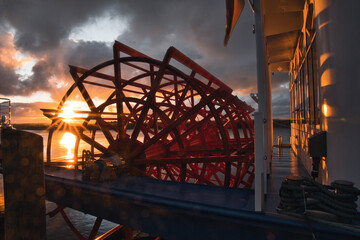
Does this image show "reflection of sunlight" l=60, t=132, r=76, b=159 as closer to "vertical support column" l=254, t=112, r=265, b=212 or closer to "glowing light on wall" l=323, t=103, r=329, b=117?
"vertical support column" l=254, t=112, r=265, b=212

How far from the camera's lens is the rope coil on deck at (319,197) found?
151 centimetres

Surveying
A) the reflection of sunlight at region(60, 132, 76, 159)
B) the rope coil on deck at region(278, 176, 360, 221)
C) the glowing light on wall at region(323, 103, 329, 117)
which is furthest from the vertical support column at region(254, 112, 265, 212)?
the reflection of sunlight at region(60, 132, 76, 159)

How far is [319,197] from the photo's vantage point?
62.4 inches

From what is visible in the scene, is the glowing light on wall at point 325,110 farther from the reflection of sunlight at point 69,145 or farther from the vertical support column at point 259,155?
the reflection of sunlight at point 69,145

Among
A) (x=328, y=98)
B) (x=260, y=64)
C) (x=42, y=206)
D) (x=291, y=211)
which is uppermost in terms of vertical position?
(x=260, y=64)

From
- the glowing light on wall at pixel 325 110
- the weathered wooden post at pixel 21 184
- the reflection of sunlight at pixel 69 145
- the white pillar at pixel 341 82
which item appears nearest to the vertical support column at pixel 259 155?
the white pillar at pixel 341 82

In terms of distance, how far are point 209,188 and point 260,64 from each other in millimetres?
1659

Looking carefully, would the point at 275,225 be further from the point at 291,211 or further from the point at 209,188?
the point at 209,188

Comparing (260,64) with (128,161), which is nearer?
(260,64)

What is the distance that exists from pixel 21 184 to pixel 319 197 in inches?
113

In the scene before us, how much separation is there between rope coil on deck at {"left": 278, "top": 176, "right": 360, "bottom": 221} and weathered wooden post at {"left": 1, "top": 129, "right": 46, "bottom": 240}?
252cm

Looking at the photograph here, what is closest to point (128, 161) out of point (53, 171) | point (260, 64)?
point (53, 171)

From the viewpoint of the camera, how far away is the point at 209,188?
8.80 ft

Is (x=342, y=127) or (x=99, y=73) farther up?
(x=99, y=73)
